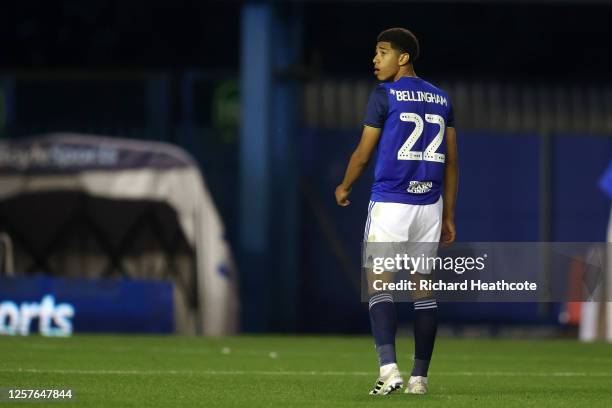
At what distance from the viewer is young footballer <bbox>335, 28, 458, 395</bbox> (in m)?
9.81

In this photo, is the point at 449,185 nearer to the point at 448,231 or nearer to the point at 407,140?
the point at 448,231

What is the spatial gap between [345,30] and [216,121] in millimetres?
4101

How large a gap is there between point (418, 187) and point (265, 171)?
35.2 feet

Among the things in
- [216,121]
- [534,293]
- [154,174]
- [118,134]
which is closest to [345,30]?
[216,121]

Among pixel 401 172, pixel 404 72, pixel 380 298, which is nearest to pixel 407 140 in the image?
pixel 401 172

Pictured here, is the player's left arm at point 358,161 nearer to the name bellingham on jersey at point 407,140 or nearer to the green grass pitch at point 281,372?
the name bellingham on jersey at point 407,140

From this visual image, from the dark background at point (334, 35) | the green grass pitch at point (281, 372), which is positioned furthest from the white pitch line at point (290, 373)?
the dark background at point (334, 35)

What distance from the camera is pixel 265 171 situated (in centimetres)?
2056

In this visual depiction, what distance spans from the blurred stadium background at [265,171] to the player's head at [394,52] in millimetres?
9176

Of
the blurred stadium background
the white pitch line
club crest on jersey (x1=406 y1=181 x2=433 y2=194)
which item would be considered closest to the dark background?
the blurred stadium background

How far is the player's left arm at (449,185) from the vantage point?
33.3 ft

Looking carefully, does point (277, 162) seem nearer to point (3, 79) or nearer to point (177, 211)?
point (177, 211)

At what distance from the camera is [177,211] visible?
19734 millimetres

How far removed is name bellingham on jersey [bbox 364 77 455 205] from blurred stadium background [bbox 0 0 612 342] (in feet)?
30.1
